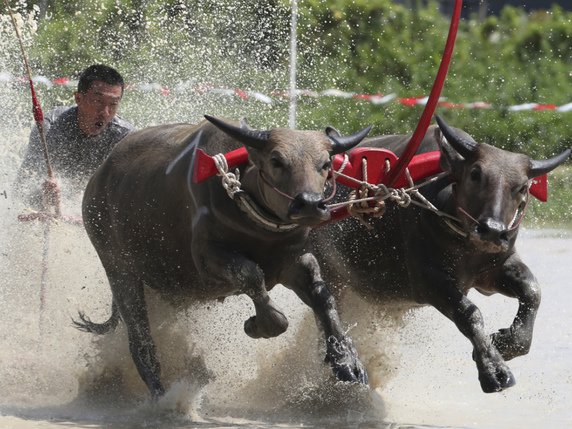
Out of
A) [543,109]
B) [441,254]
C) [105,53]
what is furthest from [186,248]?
[543,109]

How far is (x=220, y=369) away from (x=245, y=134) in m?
2.04

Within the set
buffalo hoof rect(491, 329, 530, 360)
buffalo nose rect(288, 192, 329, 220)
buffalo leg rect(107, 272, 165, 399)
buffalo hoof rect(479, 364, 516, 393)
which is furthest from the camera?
buffalo leg rect(107, 272, 165, 399)

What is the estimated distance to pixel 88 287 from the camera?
9.09 m

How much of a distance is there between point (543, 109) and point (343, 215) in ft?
35.9

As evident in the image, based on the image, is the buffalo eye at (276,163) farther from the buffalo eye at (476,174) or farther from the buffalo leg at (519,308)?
the buffalo leg at (519,308)

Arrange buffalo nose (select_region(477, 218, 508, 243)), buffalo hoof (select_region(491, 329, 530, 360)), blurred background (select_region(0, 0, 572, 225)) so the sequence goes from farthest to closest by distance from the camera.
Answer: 1. blurred background (select_region(0, 0, 572, 225))
2. buffalo hoof (select_region(491, 329, 530, 360))
3. buffalo nose (select_region(477, 218, 508, 243))

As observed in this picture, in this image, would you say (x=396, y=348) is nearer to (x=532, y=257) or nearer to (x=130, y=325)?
(x=130, y=325)

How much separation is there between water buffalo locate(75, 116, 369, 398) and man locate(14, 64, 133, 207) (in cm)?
72

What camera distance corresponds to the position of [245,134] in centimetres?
648

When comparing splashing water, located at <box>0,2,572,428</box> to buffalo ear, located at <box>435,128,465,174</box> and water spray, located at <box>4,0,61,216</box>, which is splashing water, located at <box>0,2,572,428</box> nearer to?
water spray, located at <box>4,0,61,216</box>

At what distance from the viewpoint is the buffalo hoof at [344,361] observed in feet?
21.7

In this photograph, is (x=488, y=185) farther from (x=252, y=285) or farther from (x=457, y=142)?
(x=252, y=285)

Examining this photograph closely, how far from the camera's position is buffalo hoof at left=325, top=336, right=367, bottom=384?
261 inches

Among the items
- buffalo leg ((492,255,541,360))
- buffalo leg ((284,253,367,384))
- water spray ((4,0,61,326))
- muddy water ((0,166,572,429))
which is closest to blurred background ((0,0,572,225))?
muddy water ((0,166,572,429))
